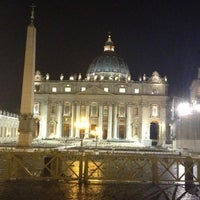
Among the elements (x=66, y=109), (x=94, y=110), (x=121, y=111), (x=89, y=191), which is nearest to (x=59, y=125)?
(x=66, y=109)

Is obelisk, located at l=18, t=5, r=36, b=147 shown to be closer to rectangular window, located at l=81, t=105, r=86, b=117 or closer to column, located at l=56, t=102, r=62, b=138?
rectangular window, located at l=81, t=105, r=86, b=117

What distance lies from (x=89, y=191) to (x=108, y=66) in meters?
98.3

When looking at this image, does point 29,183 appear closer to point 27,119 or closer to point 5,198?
point 5,198

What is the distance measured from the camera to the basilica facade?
95250 millimetres

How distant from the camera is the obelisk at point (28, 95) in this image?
28.2 m

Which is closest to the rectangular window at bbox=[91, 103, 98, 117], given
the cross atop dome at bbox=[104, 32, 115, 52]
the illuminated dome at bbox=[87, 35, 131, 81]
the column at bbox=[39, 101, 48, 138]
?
the column at bbox=[39, 101, 48, 138]

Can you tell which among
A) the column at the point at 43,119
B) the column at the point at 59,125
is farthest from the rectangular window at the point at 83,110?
the column at the point at 43,119

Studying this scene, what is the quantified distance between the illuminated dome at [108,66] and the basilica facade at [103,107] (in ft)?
36.6

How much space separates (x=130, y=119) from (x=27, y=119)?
68786 mm

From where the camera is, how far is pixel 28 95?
28141mm

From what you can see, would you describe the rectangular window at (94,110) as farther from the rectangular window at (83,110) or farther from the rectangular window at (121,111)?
the rectangular window at (121,111)

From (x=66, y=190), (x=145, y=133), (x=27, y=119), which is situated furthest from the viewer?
(x=145, y=133)

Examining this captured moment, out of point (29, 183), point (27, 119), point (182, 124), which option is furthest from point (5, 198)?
point (182, 124)

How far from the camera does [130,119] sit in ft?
315
